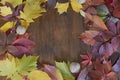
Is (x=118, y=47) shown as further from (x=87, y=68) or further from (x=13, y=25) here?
(x=13, y=25)

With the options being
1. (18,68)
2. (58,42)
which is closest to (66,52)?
(58,42)

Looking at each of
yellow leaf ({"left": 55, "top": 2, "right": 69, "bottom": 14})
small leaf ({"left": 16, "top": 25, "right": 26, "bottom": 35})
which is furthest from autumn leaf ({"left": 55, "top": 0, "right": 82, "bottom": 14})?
small leaf ({"left": 16, "top": 25, "right": 26, "bottom": 35})

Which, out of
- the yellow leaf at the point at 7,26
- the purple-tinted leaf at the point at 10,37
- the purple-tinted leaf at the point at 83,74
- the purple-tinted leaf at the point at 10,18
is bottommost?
the purple-tinted leaf at the point at 83,74

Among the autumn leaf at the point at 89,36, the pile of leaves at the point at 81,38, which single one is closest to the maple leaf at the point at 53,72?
the pile of leaves at the point at 81,38

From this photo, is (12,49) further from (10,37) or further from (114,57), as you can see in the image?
(114,57)

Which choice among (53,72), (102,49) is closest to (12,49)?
(53,72)

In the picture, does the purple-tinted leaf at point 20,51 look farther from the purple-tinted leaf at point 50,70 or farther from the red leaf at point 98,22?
the red leaf at point 98,22
